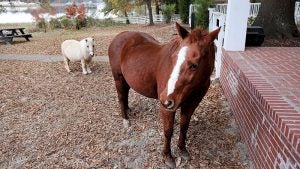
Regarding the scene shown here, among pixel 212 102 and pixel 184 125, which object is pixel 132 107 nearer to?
pixel 212 102

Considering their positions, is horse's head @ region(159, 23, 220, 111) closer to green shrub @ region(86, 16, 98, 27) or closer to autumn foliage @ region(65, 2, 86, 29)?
autumn foliage @ region(65, 2, 86, 29)

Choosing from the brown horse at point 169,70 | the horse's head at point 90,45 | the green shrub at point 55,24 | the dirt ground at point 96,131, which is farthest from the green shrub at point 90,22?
the brown horse at point 169,70

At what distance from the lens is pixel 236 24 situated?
4.79 metres

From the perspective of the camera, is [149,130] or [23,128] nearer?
[149,130]

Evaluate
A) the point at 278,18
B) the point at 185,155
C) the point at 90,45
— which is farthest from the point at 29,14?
the point at 185,155

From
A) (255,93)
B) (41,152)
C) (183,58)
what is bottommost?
(41,152)

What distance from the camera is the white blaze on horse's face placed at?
7.72 feet

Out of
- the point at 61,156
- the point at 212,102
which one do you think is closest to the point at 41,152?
the point at 61,156

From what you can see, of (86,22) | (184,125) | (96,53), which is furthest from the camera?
(86,22)

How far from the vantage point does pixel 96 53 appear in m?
9.33

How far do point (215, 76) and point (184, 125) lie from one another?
109 inches

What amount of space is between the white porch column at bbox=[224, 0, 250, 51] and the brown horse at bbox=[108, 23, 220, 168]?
5.47 ft

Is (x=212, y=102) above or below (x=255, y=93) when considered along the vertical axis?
below

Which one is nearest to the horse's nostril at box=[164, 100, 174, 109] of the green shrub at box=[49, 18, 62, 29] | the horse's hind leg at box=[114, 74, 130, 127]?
the horse's hind leg at box=[114, 74, 130, 127]
